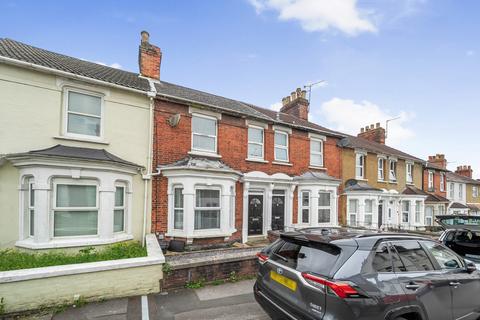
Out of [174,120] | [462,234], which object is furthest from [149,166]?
[462,234]

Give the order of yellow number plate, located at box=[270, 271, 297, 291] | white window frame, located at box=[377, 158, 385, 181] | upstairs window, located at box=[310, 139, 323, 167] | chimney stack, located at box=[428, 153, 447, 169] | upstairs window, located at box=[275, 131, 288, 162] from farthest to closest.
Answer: chimney stack, located at box=[428, 153, 447, 169], white window frame, located at box=[377, 158, 385, 181], upstairs window, located at box=[310, 139, 323, 167], upstairs window, located at box=[275, 131, 288, 162], yellow number plate, located at box=[270, 271, 297, 291]

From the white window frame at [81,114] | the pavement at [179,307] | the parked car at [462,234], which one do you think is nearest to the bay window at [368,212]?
the parked car at [462,234]

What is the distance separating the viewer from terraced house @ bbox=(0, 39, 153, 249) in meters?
6.80

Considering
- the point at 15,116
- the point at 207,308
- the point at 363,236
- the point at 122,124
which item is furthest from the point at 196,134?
the point at 363,236

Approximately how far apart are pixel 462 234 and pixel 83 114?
36.6 ft

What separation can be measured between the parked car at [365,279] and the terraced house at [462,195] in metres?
23.6

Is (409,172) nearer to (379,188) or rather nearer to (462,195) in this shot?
(379,188)

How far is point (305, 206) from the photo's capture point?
12227 mm

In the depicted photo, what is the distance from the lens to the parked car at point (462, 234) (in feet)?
19.7

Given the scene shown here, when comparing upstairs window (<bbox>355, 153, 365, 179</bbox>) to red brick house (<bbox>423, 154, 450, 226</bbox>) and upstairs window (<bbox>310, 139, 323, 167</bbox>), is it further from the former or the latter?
red brick house (<bbox>423, 154, 450, 226</bbox>)

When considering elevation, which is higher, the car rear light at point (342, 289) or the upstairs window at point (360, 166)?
the upstairs window at point (360, 166)

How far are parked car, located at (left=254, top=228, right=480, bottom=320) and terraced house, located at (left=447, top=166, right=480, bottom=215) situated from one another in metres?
23.6

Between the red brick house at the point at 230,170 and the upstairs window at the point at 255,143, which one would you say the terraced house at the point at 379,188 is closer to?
the red brick house at the point at 230,170

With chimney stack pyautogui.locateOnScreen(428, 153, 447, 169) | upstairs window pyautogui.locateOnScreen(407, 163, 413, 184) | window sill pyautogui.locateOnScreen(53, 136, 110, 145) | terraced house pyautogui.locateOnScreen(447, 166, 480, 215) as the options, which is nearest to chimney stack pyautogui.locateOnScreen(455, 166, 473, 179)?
terraced house pyautogui.locateOnScreen(447, 166, 480, 215)
